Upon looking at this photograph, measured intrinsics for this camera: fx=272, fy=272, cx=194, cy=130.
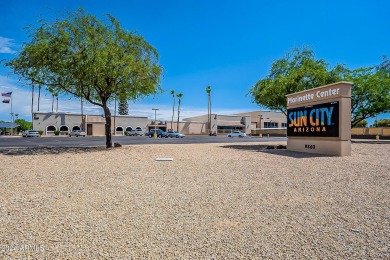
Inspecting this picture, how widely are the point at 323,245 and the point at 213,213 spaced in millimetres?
1878

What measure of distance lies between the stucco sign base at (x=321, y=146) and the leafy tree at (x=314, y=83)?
4.49 metres

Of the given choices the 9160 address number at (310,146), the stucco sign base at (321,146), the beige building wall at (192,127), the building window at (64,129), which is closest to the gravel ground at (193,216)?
the stucco sign base at (321,146)

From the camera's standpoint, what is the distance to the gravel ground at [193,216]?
3492mm

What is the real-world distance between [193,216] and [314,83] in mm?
19860

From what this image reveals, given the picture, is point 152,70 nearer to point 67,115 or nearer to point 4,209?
point 4,209

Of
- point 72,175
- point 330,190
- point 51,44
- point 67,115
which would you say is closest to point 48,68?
point 51,44

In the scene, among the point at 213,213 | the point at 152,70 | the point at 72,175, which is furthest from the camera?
the point at 152,70

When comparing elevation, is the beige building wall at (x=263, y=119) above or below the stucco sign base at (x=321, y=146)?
above

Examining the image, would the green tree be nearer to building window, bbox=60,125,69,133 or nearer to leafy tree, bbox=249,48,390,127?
leafy tree, bbox=249,48,390,127

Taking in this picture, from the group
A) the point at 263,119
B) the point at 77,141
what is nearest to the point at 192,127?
the point at 263,119

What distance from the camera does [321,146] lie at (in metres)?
15.6

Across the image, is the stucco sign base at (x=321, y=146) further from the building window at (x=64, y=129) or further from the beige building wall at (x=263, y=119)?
the beige building wall at (x=263, y=119)

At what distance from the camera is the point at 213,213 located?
16.1ft

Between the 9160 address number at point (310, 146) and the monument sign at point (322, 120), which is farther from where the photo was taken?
the 9160 address number at point (310, 146)
